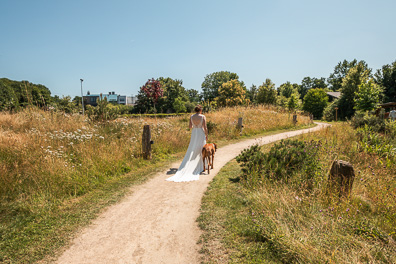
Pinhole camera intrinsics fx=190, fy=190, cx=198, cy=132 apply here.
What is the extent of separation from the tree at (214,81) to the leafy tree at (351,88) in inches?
1404

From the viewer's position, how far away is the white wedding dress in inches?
250

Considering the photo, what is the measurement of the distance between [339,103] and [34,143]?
46083 millimetres

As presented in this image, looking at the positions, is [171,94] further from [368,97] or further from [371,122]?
[371,122]

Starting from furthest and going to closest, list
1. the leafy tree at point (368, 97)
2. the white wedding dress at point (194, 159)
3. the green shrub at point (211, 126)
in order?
the leafy tree at point (368, 97) < the green shrub at point (211, 126) < the white wedding dress at point (194, 159)

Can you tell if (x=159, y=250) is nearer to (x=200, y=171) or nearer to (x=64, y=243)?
(x=64, y=243)

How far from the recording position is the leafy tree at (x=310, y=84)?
86.4 m

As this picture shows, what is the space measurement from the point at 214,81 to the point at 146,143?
206 ft

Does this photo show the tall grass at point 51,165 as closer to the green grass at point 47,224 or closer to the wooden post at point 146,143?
the green grass at point 47,224

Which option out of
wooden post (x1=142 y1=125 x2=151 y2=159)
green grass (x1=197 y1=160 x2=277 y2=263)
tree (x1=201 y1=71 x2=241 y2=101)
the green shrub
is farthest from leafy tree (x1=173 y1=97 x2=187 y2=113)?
green grass (x1=197 y1=160 x2=277 y2=263)

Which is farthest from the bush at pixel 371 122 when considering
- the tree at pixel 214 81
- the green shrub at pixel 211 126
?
the tree at pixel 214 81

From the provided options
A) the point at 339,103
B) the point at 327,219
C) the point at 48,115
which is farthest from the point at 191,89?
the point at 327,219

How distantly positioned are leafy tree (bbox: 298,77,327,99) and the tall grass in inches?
3659

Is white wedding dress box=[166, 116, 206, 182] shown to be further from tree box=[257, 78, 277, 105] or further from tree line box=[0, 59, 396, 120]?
tree box=[257, 78, 277, 105]

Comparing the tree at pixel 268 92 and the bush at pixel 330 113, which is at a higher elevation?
the tree at pixel 268 92
